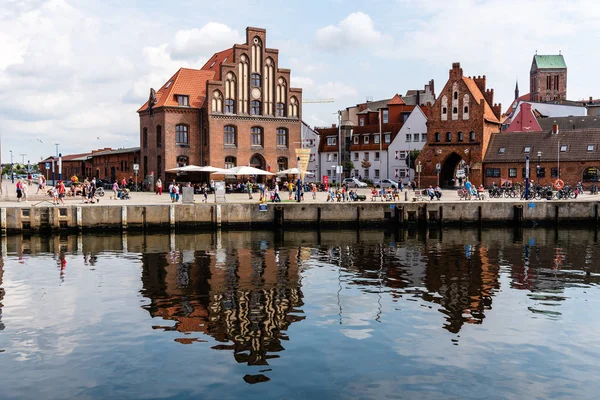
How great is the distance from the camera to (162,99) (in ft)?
230

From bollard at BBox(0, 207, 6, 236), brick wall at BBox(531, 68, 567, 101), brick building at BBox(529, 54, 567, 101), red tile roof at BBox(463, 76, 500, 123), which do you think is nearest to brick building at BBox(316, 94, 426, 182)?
red tile roof at BBox(463, 76, 500, 123)

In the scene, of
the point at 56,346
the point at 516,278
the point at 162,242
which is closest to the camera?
the point at 56,346

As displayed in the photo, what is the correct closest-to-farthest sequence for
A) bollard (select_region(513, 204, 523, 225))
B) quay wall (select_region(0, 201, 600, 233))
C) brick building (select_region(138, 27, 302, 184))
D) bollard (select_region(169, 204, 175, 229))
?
quay wall (select_region(0, 201, 600, 233)), bollard (select_region(169, 204, 175, 229)), bollard (select_region(513, 204, 523, 225)), brick building (select_region(138, 27, 302, 184))

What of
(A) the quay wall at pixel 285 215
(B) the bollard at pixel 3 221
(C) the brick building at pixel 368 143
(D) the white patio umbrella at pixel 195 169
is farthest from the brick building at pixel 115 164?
(B) the bollard at pixel 3 221

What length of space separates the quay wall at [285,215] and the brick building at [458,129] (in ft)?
87.8

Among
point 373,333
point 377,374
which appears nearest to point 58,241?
point 373,333

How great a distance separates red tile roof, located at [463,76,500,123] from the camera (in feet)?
251

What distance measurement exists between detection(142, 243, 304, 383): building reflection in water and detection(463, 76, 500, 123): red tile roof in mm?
50419

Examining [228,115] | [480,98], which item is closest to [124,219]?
[228,115]

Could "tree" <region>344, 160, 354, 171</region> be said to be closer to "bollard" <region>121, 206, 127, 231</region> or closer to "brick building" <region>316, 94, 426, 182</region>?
"brick building" <region>316, 94, 426, 182</region>

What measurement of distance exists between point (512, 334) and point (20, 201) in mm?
42790

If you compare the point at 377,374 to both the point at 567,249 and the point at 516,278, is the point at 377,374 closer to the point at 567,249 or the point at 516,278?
the point at 516,278

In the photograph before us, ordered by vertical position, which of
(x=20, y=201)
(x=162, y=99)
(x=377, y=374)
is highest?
(x=162, y=99)

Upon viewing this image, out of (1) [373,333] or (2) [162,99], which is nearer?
(1) [373,333]
